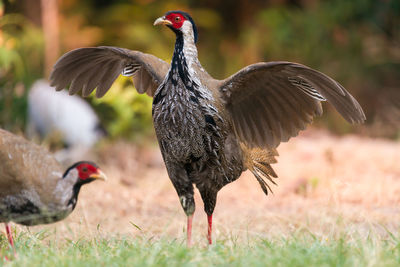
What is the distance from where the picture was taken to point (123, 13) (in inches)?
496

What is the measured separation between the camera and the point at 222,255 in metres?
3.19

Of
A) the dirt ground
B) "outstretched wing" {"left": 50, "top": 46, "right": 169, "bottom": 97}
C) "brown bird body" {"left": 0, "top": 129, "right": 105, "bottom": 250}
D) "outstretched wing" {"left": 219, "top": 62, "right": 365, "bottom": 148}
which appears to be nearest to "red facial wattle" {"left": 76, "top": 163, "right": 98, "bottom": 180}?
"brown bird body" {"left": 0, "top": 129, "right": 105, "bottom": 250}

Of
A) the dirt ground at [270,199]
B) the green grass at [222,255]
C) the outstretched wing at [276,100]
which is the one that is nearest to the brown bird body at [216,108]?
the outstretched wing at [276,100]

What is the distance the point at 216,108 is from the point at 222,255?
1034 mm

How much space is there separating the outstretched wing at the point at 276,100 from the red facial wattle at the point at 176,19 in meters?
0.49

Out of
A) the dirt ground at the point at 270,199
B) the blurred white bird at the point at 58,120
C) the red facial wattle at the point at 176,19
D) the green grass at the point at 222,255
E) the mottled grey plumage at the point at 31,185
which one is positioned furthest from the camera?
the blurred white bird at the point at 58,120

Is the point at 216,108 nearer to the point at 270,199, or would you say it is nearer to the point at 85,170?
the point at 85,170

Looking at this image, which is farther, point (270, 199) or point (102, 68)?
point (270, 199)

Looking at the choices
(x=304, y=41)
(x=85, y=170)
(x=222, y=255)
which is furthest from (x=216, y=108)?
(x=304, y=41)

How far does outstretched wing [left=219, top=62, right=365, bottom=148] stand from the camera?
11.8 feet

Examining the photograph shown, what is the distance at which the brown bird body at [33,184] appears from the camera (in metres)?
4.32

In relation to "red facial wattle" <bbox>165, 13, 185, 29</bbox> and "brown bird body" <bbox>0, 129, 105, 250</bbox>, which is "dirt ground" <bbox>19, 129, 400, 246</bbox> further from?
"red facial wattle" <bbox>165, 13, 185, 29</bbox>

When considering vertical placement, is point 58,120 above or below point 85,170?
above

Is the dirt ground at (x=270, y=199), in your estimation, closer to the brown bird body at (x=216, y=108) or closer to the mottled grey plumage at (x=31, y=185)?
the mottled grey plumage at (x=31, y=185)
